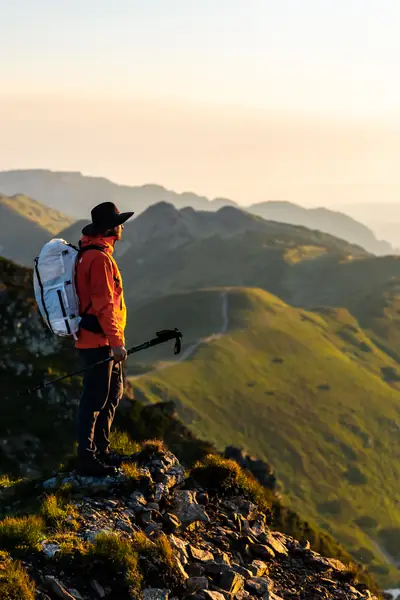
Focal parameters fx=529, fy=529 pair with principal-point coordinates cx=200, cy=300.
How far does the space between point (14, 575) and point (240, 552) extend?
14.7ft

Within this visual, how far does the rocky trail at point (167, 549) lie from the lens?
7500mm

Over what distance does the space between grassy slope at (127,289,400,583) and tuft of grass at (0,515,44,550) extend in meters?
110

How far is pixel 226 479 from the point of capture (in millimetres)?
11367

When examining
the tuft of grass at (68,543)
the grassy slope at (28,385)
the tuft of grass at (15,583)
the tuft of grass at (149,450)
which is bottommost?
the grassy slope at (28,385)

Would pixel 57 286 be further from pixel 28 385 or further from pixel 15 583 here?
pixel 28 385

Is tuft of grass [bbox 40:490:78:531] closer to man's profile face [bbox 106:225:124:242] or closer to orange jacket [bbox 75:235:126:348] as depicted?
orange jacket [bbox 75:235:126:348]

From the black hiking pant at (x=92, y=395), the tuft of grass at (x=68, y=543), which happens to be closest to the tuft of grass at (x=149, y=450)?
the black hiking pant at (x=92, y=395)

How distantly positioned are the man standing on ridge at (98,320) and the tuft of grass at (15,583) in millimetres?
3049

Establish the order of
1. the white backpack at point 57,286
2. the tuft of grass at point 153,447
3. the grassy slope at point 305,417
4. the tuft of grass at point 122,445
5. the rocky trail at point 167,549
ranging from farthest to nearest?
the grassy slope at point 305,417 < the tuft of grass at point 122,445 < the tuft of grass at point 153,447 < the white backpack at point 57,286 < the rocky trail at point 167,549

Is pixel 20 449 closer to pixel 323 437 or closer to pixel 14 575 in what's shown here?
pixel 14 575

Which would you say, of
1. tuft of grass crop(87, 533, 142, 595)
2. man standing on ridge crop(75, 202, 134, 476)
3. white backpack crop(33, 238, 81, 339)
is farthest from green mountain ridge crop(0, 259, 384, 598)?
white backpack crop(33, 238, 81, 339)

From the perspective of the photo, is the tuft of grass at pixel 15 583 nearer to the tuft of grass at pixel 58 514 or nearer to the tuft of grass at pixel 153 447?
the tuft of grass at pixel 58 514

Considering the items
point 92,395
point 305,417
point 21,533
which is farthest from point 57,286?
point 305,417

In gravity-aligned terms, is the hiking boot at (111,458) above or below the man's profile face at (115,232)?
below
